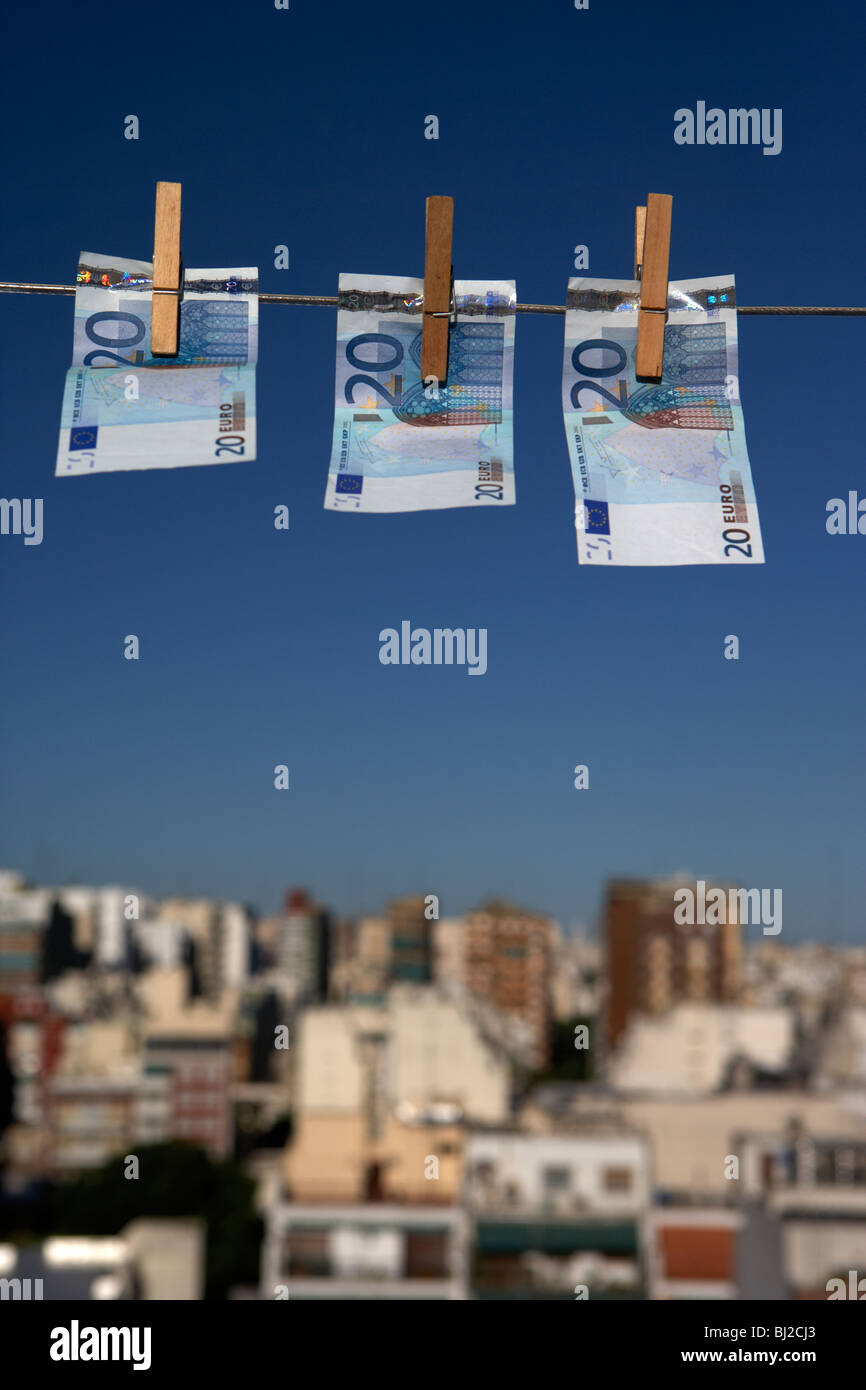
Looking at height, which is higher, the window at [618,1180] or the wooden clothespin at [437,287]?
the wooden clothespin at [437,287]

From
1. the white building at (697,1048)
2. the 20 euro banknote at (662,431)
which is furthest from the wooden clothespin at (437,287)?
the white building at (697,1048)

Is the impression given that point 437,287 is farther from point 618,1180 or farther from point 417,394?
point 618,1180

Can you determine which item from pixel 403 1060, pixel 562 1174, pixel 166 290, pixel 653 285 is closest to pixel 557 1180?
pixel 562 1174

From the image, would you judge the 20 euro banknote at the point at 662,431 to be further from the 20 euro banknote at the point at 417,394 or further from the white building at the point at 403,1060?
the white building at the point at 403,1060

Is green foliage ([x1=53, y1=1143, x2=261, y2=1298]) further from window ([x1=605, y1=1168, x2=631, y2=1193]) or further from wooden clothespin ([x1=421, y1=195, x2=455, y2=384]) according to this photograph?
wooden clothespin ([x1=421, y1=195, x2=455, y2=384])

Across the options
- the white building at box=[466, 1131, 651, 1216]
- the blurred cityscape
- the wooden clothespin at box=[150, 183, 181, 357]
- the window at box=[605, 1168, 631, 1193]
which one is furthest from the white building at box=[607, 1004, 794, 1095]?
the wooden clothespin at box=[150, 183, 181, 357]
